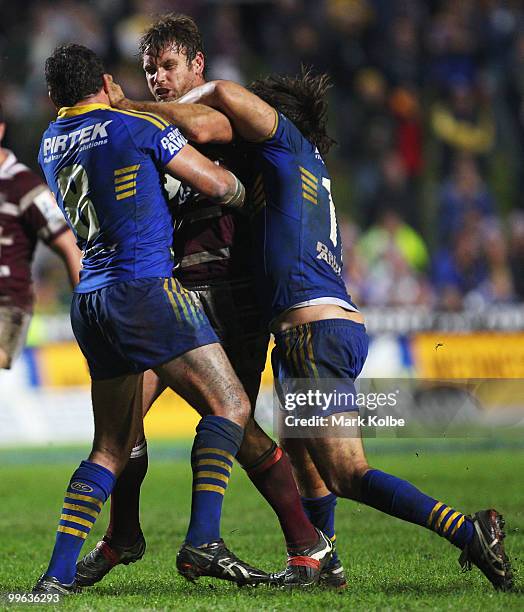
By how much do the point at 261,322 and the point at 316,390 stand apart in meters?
0.62

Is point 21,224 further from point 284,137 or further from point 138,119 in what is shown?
point 284,137

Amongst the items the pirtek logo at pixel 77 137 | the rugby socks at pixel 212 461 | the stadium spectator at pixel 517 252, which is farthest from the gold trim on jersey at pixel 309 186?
the stadium spectator at pixel 517 252

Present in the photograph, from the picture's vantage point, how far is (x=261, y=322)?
5312 mm

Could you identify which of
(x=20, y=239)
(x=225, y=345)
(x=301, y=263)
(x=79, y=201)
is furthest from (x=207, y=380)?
(x=20, y=239)

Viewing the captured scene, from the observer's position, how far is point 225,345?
17.4 feet

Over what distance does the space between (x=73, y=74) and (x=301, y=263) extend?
51.7 inches

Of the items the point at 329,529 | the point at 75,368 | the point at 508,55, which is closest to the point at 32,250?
the point at 329,529

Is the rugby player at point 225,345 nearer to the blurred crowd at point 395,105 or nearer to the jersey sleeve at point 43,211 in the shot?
the jersey sleeve at point 43,211

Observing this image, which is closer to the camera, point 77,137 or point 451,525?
point 451,525

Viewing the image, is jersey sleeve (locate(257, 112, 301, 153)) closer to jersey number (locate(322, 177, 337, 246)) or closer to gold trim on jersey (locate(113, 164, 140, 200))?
jersey number (locate(322, 177, 337, 246))

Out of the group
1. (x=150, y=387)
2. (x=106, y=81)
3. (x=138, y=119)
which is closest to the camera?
(x=138, y=119)

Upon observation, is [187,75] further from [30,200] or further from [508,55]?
[508,55]

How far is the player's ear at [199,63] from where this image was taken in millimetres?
5609

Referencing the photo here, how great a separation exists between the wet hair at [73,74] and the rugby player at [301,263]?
22 centimetres
